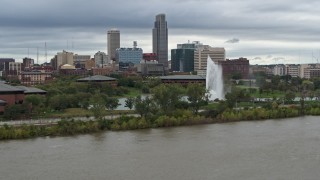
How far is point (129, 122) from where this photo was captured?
17.6 metres

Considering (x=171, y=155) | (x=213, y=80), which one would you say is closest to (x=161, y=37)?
(x=213, y=80)

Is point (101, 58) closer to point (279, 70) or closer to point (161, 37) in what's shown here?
point (161, 37)

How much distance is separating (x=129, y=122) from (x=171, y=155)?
489 cm

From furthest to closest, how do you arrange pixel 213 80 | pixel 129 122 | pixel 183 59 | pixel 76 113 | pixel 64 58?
1. pixel 64 58
2. pixel 183 59
3. pixel 213 80
4. pixel 76 113
5. pixel 129 122

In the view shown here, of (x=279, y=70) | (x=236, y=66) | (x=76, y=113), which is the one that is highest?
(x=236, y=66)

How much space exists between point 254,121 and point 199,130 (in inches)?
142

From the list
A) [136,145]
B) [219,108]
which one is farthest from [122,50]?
[136,145]

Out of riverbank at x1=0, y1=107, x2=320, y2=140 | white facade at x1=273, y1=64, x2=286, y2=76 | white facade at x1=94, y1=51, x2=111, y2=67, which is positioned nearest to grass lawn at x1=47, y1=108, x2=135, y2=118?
riverbank at x1=0, y1=107, x2=320, y2=140

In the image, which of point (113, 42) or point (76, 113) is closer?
point (76, 113)

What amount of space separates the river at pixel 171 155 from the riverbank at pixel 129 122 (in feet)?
1.82

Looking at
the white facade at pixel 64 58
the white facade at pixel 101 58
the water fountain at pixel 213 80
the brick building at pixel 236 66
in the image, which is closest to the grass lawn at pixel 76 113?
the water fountain at pixel 213 80

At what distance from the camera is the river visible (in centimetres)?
1087

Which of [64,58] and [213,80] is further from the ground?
[64,58]

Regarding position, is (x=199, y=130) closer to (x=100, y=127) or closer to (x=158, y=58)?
(x=100, y=127)
